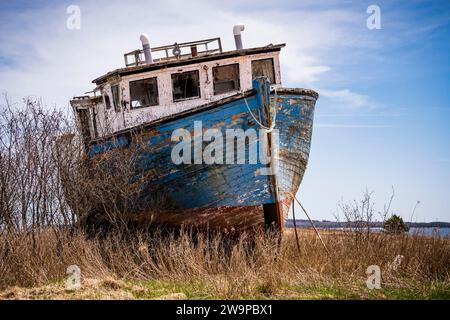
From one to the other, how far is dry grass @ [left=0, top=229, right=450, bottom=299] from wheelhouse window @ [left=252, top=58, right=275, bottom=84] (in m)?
3.85

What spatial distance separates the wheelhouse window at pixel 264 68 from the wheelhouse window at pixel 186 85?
1376 millimetres

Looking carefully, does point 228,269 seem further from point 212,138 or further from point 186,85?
point 186,85

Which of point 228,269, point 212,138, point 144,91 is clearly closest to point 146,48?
point 144,91

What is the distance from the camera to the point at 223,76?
11117 millimetres

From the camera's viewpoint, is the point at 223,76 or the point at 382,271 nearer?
the point at 382,271

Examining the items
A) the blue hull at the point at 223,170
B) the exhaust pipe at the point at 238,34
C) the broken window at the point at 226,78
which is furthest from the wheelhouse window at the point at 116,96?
the exhaust pipe at the point at 238,34

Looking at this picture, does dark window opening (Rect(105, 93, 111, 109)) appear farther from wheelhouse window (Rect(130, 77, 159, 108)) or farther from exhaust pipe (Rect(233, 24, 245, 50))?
exhaust pipe (Rect(233, 24, 245, 50))

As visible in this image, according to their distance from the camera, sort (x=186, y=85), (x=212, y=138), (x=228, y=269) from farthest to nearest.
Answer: (x=186, y=85), (x=212, y=138), (x=228, y=269)

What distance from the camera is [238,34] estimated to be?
1202 centimetres

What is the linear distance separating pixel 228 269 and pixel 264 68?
530 centimetres
